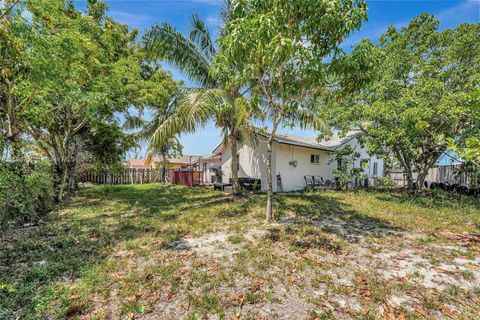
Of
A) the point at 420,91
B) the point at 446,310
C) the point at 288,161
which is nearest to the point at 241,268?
the point at 446,310

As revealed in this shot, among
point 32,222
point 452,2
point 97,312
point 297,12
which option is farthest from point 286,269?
point 452,2

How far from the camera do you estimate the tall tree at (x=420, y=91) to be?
8.98 m

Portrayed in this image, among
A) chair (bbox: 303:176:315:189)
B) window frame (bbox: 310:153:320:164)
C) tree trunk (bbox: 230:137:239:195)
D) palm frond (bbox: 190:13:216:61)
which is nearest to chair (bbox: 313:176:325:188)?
chair (bbox: 303:176:315:189)

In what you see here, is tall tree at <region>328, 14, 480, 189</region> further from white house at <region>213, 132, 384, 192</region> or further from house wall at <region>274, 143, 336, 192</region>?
house wall at <region>274, 143, 336, 192</region>

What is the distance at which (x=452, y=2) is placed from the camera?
7.95m

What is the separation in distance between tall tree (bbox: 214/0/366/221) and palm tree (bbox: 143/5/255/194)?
1924 mm

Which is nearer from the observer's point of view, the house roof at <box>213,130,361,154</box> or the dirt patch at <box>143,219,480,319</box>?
the dirt patch at <box>143,219,480,319</box>

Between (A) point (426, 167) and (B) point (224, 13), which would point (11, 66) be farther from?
(A) point (426, 167)

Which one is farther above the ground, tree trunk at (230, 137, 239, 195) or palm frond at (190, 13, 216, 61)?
palm frond at (190, 13, 216, 61)

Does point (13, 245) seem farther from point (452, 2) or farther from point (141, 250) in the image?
point (452, 2)

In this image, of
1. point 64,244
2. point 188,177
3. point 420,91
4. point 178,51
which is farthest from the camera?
Result: point 188,177

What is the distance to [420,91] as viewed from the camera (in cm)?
951

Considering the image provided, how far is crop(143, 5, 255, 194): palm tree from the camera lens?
788cm

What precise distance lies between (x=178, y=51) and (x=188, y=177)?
10.2 m
